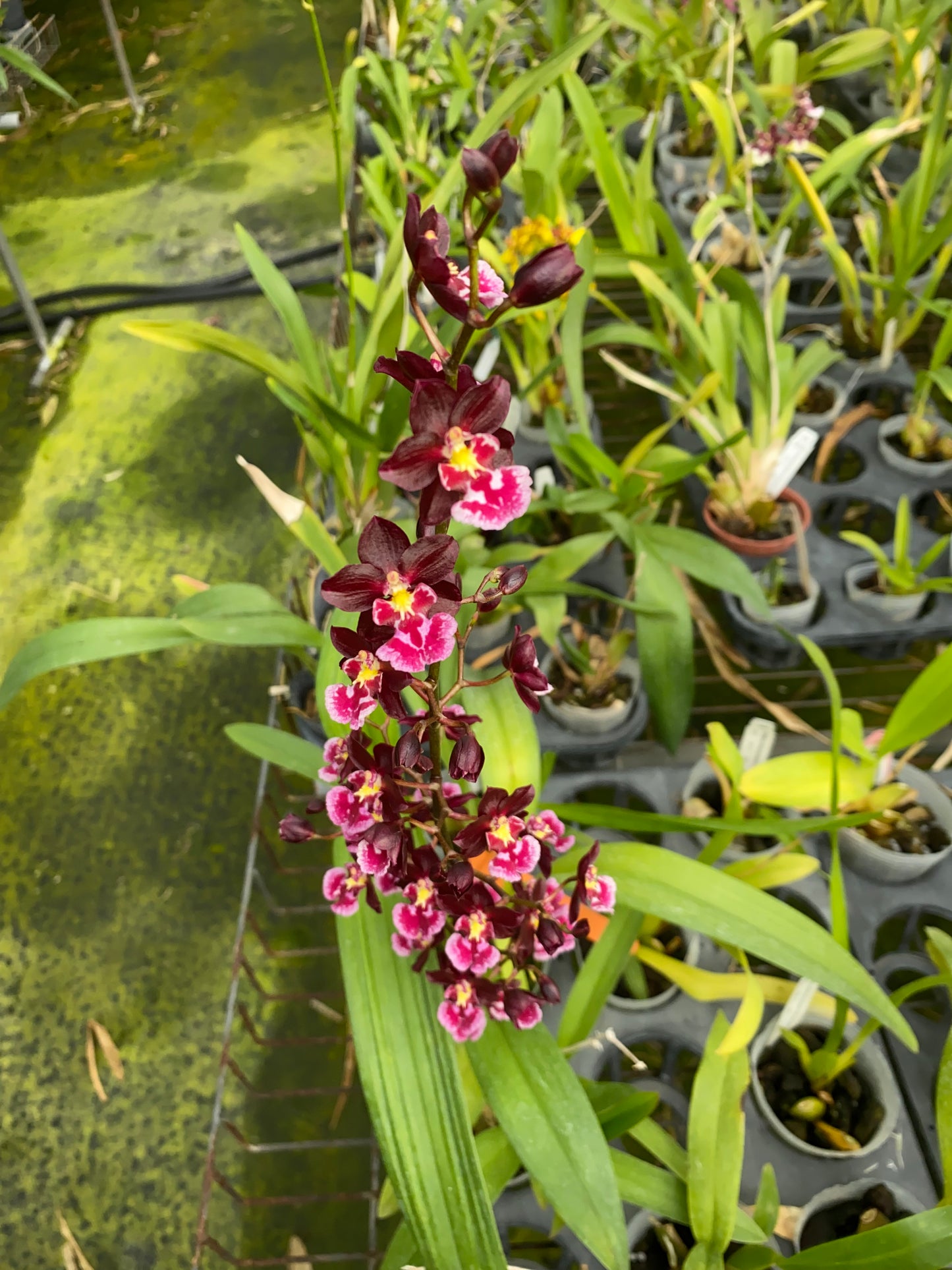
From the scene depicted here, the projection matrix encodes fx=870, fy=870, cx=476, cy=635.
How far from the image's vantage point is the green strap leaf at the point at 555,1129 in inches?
25.4

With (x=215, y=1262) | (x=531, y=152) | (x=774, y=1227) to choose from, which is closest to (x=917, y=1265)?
(x=774, y=1227)

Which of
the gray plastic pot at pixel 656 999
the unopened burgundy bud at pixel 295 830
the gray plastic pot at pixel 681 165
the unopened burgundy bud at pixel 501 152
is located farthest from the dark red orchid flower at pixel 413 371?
the gray plastic pot at pixel 681 165

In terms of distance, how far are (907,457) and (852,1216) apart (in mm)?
1123

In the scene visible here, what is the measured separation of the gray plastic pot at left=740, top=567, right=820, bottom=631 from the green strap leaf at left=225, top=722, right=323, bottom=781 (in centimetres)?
69

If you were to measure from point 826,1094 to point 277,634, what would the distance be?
75 cm

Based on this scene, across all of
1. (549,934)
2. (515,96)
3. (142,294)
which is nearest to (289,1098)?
(549,934)

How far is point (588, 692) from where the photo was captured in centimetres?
123

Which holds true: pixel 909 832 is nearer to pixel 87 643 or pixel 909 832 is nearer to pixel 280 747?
pixel 280 747

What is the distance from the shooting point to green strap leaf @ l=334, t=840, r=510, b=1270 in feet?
2.04

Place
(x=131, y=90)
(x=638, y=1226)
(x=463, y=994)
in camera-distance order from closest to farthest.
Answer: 1. (x=463, y=994)
2. (x=638, y=1226)
3. (x=131, y=90)

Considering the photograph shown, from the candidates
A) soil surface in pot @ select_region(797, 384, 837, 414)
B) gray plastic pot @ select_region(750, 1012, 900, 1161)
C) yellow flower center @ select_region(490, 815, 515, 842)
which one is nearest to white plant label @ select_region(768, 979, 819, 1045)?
gray plastic pot @ select_region(750, 1012, 900, 1161)

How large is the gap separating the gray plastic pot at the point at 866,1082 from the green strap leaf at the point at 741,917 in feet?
0.49

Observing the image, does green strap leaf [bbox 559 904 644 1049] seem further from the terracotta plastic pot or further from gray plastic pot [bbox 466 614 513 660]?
the terracotta plastic pot

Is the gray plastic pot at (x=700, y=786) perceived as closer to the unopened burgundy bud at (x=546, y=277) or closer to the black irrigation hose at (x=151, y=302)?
the unopened burgundy bud at (x=546, y=277)
